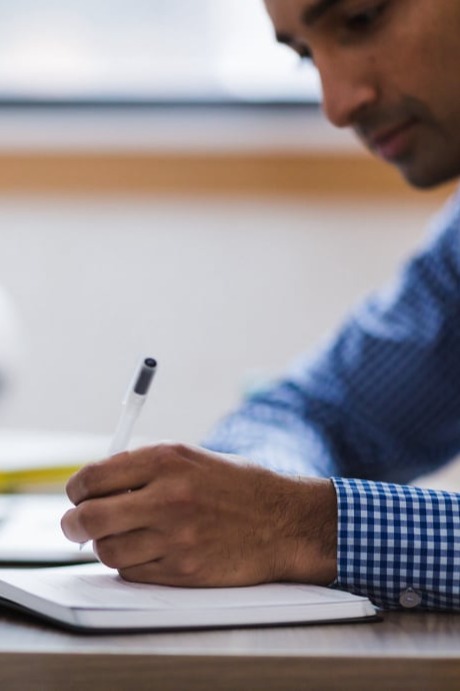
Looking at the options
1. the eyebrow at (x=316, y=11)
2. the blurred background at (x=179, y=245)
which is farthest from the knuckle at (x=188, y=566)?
the blurred background at (x=179, y=245)

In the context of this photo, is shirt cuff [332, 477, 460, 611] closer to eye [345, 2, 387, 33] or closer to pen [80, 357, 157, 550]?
pen [80, 357, 157, 550]

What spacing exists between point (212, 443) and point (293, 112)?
1.34 meters

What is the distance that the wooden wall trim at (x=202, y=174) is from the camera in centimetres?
233

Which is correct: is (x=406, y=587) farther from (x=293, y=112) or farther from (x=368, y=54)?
(x=293, y=112)

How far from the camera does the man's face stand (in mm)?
1245

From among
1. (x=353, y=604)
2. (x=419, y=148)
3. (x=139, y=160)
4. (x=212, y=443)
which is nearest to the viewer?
(x=353, y=604)

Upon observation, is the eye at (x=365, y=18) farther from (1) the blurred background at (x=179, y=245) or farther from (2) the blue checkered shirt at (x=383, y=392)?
(1) the blurred background at (x=179, y=245)

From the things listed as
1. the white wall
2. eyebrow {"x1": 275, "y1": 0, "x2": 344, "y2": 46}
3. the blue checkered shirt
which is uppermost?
eyebrow {"x1": 275, "y1": 0, "x2": 344, "y2": 46}

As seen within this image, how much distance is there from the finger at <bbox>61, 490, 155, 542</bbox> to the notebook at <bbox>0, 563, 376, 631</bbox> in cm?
3

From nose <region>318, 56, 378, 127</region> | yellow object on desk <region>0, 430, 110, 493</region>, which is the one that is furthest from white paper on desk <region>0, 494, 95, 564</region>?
nose <region>318, 56, 378, 127</region>

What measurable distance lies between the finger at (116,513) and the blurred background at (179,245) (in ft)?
5.26

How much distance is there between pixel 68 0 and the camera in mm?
2361

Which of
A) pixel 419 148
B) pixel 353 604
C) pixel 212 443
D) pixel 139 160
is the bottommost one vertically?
pixel 139 160

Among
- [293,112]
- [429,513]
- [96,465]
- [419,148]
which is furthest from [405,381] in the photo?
[293,112]
